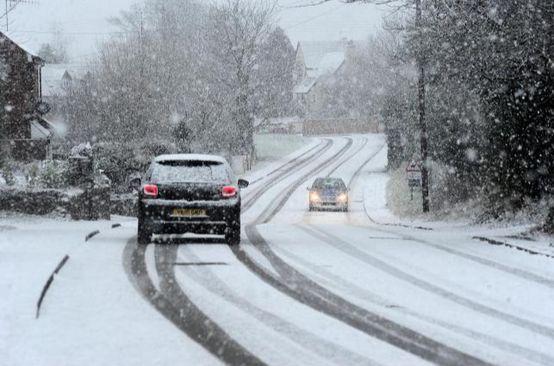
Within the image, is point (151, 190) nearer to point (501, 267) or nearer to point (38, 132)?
point (501, 267)

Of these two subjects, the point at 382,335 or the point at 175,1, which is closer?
the point at 382,335

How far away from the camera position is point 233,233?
49.1 ft

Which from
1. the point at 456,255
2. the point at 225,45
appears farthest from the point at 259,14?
the point at 456,255

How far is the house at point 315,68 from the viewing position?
117m

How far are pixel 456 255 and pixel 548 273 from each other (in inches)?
91.7

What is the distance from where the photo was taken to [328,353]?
6793 millimetres

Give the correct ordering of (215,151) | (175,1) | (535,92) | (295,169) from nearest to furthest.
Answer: (535,92) → (215,151) → (295,169) → (175,1)

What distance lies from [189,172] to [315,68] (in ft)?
371

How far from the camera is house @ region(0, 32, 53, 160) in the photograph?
4600 cm

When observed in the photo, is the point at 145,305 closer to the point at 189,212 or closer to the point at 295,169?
Answer: the point at 189,212

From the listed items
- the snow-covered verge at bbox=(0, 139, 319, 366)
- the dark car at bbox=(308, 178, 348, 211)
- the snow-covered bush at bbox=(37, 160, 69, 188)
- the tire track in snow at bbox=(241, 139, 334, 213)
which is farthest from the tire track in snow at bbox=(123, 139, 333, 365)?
the tire track in snow at bbox=(241, 139, 334, 213)

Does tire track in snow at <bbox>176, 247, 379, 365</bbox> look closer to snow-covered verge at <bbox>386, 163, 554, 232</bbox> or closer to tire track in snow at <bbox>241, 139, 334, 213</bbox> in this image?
snow-covered verge at <bbox>386, 163, 554, 232</bbox>

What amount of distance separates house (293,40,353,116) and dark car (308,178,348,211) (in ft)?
225

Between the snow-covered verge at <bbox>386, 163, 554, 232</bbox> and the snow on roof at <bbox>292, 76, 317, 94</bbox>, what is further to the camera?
the snow on roof at <bbox>292, 76, 317, 94</bbox>
